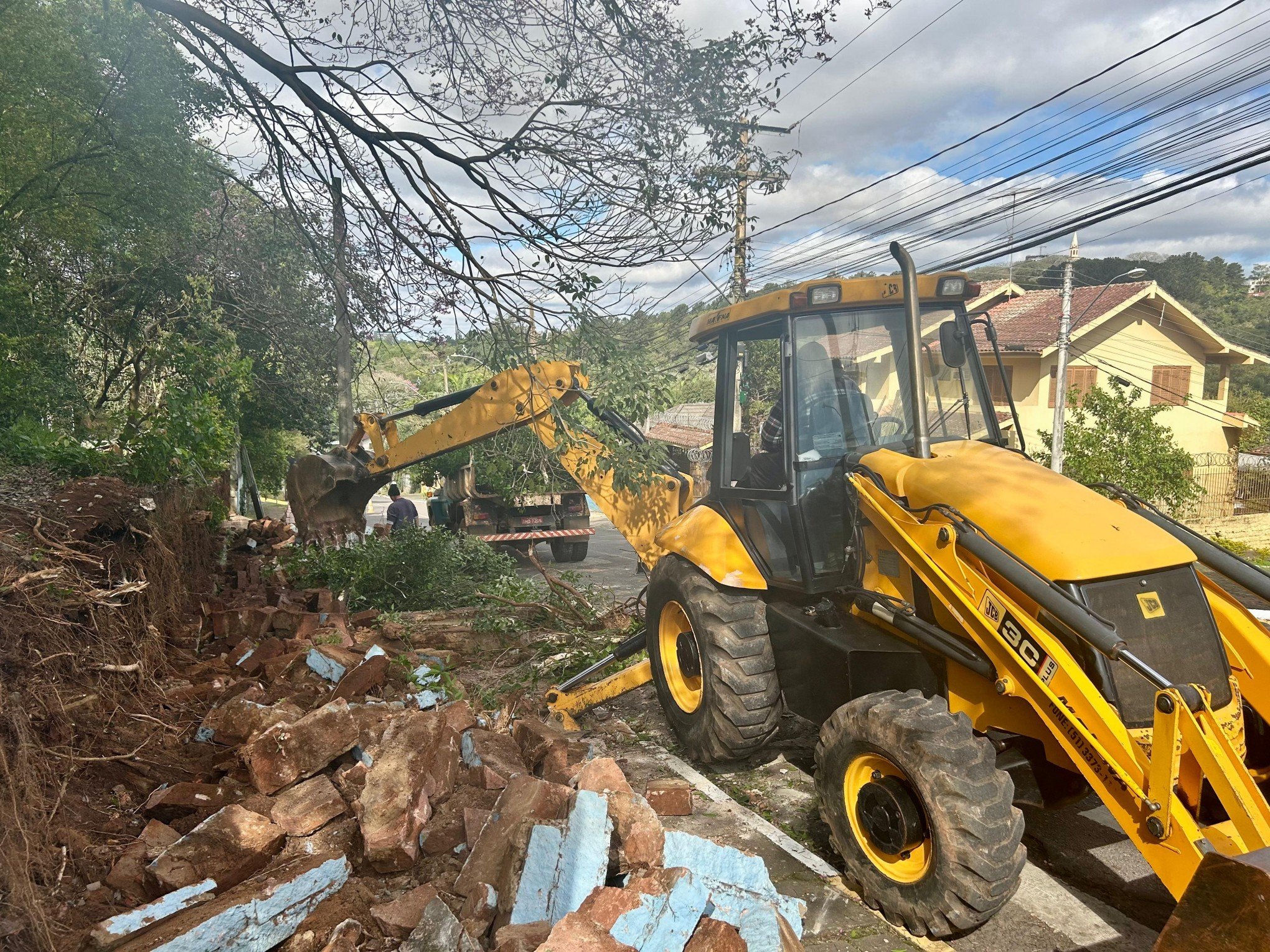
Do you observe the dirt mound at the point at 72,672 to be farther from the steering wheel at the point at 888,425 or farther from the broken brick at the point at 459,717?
the steering wheel at the point at 888,425

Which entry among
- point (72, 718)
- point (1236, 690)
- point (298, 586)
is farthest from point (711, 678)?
point (298, 586)

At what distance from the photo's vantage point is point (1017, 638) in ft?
11.4

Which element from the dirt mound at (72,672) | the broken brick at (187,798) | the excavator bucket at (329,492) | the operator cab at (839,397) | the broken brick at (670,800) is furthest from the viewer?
the excavator bucket at (329,492)

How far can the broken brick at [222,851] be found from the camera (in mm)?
3596

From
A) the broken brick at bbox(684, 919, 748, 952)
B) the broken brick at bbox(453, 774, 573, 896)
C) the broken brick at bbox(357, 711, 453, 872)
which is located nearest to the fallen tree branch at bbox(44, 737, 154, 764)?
the broken brick at bbox(357, 711, 453, 872)

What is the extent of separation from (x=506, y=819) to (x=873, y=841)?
1572 millimetres

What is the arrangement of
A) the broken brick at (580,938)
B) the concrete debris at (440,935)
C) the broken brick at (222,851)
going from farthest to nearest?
the broken brick at (222,851) → the concrete debris at (440,935) → the broken brick at (580,938)

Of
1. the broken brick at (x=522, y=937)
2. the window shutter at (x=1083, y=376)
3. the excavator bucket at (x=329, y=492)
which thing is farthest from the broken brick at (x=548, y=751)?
the window shutter at (x=1083, y=376)

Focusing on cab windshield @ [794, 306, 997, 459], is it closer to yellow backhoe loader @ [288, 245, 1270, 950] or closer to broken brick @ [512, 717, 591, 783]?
yellow backhoe loader @ [288, 245, 1270, 950]

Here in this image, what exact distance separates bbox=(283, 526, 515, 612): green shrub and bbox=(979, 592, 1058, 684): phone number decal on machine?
634 centimetres

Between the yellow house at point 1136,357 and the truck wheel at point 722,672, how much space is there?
21.6 metres

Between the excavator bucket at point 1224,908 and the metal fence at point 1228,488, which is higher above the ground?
the excavator bucket at point 1224,908

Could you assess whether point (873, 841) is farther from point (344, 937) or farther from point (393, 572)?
point (393, 572)

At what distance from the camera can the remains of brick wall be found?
19.0m
